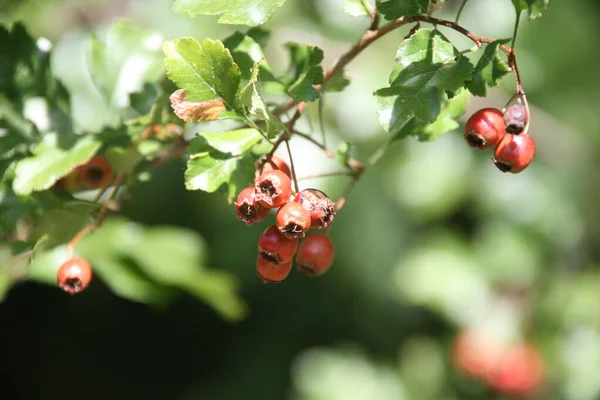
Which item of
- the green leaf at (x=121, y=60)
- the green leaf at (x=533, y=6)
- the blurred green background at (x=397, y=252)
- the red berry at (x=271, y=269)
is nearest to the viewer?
the green leaf at (x=533, y=6)

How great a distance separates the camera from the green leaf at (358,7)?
0.92m

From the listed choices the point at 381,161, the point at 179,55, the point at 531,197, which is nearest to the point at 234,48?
the point at 179,55

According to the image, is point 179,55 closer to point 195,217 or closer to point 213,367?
point 195,217

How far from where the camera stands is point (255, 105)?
2.79ft

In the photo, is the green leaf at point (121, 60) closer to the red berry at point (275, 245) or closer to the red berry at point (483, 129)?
the red berry at point (275, 245)

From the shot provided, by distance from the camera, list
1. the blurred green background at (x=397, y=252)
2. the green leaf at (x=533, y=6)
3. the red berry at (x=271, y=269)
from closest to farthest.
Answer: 1. the green leaf at (x=533, y=6)
2. the red berry at (x=271, y=269)
3. the blurred green background at (x=397, y=252)

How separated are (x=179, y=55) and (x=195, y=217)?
5.85ft

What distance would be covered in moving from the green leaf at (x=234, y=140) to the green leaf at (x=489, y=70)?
25 cm

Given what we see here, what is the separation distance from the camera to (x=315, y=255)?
1011 mm

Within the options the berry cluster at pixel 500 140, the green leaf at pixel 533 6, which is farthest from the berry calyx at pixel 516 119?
the green leaf at pixel 533 6

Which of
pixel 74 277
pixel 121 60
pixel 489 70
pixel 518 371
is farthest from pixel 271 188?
pixel 518 371

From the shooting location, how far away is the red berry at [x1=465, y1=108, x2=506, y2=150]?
888 mm

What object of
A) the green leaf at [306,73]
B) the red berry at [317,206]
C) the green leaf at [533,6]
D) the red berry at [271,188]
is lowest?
the red berry at [317,206]

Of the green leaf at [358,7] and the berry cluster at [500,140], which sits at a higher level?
the green leaf at [358,7]
